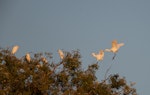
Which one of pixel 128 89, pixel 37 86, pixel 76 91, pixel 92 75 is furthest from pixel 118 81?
pixel 37 86

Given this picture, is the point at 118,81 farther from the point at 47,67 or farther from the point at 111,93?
the point at 47,67

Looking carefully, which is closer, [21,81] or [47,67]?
[21,81]

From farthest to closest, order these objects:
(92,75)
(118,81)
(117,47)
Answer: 1. (118,81)
2. (92,75)
3. (117,47)

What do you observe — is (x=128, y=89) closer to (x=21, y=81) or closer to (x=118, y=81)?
(x=118, y=81)

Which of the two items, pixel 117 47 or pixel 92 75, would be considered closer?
pixel 117 47

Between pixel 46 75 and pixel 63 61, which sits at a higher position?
pixel 63 61

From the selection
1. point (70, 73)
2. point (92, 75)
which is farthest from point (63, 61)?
point (92, 75)

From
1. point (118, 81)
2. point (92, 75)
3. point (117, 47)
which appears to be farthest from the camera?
point (118, 81)

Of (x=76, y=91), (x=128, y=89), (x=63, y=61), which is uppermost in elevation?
(x=63, y=61)

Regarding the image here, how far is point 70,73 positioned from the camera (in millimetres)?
22812

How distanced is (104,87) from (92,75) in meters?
1.19

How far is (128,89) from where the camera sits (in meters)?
23.3

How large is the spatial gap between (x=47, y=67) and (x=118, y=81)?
5686 millimetres

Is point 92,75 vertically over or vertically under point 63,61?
under
